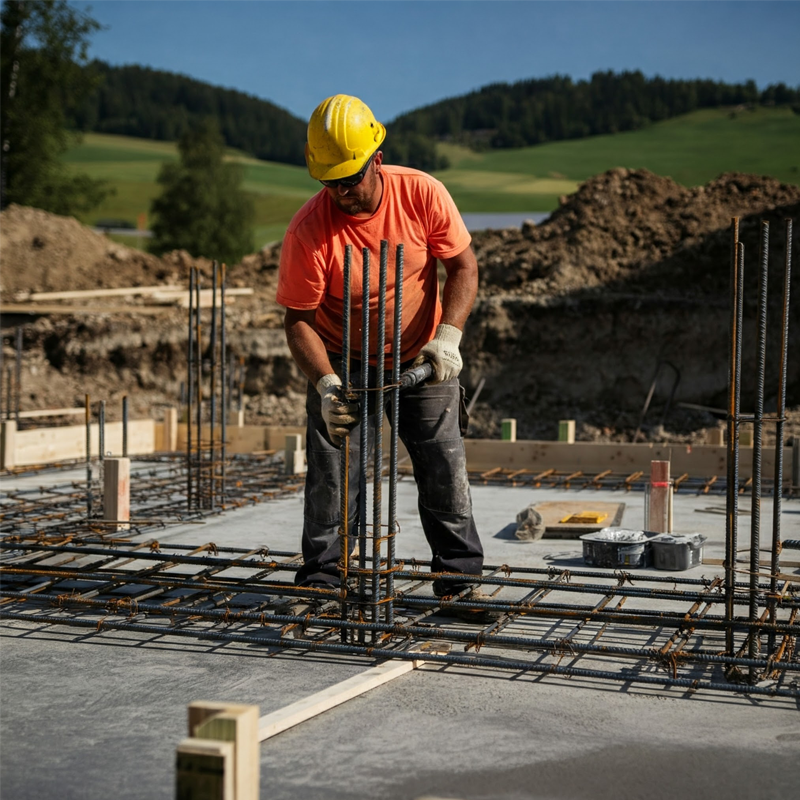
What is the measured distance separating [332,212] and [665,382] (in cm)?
1256

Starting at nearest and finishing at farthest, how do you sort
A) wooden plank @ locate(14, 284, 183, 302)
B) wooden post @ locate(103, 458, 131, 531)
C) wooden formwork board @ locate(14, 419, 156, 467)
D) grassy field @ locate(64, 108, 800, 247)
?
wooden post @ locate(103, 458, 131, 531) < wooden formwork board @ locate(14, 419, 156, 467) < wooden plank @ locate(14, 284, 183, 302) < grassy field @ locate(64, 108, 800, 247)

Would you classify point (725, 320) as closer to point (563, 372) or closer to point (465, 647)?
point (563, 372)

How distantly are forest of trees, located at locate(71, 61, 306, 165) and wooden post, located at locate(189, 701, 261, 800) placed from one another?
6464cm

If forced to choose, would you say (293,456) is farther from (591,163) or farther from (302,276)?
(591,163)

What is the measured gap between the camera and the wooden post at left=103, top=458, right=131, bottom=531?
6.49 meters

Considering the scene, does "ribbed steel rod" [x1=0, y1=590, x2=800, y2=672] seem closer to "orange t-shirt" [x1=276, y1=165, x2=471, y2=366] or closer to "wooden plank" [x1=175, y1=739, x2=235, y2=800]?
"orange t-shirt" [x1=276, y1=165, x2=471, y2=366]

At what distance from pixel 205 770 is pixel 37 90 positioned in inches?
1255

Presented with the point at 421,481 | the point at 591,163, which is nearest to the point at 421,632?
the point at 421,481

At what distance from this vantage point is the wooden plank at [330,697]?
277cm

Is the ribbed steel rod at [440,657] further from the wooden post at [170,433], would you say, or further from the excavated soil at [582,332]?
the excavated soil at [582,332]

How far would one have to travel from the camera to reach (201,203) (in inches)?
1524

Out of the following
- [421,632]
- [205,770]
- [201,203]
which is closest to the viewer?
[205,770]

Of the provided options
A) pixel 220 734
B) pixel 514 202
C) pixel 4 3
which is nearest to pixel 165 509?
pixel 220 734

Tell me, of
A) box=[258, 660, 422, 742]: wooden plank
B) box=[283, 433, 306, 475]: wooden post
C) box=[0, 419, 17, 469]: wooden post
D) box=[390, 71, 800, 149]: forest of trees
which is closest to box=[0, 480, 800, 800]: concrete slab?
box=[258, 660, 422, 742]: wooden plank
